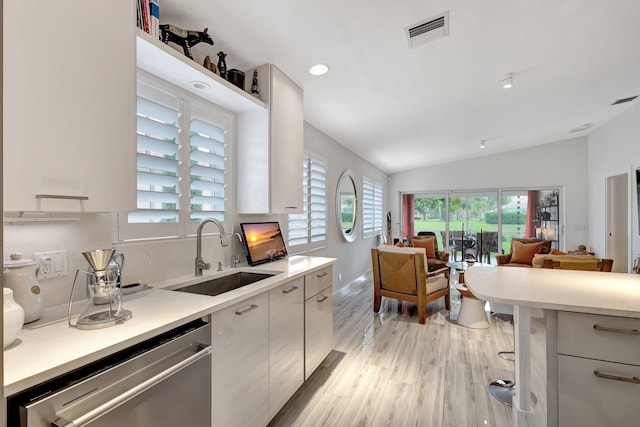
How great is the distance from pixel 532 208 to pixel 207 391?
7688 mm

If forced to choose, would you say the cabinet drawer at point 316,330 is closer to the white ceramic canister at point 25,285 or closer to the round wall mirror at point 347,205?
the white ceramic canister at point 25,285

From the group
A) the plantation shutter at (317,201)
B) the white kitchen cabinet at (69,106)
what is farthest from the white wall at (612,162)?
the white kitchen cabinet at (69,106)

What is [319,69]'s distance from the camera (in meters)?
2.41

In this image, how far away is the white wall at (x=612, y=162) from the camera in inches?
177

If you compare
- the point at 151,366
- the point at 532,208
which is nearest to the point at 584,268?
the point at 151,366

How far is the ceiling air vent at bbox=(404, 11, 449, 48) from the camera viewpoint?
1963 mm

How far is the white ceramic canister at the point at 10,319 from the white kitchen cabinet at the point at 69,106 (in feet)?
0.93

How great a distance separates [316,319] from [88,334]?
1604mm

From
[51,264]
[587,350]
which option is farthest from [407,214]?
[51,264]

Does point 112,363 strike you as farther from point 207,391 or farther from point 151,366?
point 207,391

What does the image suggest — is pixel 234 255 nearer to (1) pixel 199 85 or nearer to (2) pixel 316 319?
(2) pixel 316 319

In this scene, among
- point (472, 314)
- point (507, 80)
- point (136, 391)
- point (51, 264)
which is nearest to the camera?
point (136, 391)

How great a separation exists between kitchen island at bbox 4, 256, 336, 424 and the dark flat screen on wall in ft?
2.21

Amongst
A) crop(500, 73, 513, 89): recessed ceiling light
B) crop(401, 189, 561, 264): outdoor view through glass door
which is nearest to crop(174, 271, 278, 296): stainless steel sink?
crop(500, 73, 513, 89): recessed ceiling light
